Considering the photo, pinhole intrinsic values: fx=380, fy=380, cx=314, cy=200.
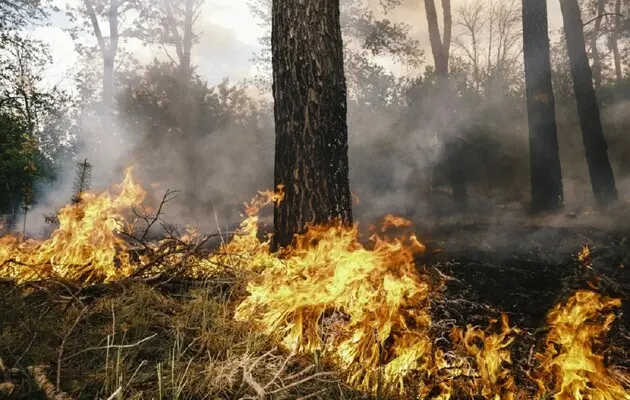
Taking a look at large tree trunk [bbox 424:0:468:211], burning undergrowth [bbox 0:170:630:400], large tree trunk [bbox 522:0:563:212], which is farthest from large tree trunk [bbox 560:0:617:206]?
burning undergrowth [bbox 0:170:630:400]

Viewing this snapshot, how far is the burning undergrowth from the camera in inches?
70.3

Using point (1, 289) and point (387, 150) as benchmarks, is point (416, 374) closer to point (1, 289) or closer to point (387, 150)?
point (1, 289)

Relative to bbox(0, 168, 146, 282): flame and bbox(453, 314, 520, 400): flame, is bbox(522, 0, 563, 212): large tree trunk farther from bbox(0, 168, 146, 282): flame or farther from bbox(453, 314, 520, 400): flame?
bbox(0, 168, 146, 282): flame

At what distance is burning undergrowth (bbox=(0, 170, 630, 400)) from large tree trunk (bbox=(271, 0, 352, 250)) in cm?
25

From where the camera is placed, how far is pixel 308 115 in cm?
326

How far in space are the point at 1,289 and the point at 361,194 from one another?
13296 millimetres

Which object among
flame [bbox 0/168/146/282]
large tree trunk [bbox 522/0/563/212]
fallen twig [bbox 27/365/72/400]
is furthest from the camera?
large tree trunk [bbox 522/0/563/212]

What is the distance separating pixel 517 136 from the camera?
16422 mm

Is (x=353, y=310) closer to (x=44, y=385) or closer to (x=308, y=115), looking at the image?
(x=44, y=385)

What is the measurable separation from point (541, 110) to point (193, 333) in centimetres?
868

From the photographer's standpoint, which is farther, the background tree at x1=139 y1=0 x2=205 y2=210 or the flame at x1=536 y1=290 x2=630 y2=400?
the background tree at x1=139 y1=0 x2=205 y2=210

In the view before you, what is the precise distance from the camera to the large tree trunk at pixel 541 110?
26.7 feet

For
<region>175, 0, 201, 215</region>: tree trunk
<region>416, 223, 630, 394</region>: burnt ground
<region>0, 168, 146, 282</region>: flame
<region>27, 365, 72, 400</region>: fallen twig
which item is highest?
<region>175, 0, 201, 215</region>: tree trunk

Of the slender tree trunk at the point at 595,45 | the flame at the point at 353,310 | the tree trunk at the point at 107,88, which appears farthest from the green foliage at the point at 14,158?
the slender tree trunk at the point at 595,45
